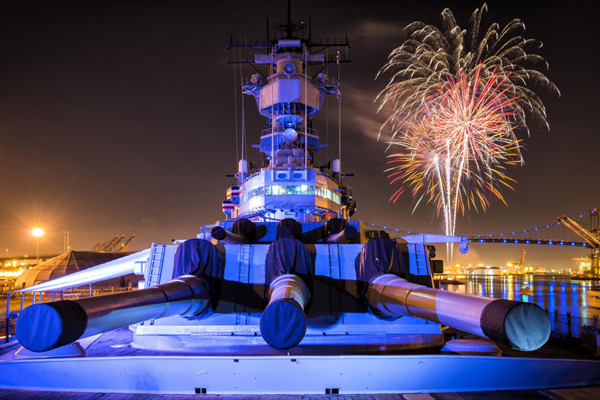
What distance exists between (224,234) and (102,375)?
3855 millimetres

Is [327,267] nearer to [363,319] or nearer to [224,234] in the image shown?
[363,319]

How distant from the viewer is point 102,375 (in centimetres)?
652

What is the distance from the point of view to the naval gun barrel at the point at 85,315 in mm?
3441

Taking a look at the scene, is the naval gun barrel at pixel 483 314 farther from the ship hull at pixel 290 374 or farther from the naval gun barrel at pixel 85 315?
the naval gun barrel at pixel 85 315

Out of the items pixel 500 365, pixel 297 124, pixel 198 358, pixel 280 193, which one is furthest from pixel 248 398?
pixel 297 124

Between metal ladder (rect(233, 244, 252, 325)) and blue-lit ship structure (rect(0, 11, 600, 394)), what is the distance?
24 mm

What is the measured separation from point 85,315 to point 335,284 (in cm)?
520

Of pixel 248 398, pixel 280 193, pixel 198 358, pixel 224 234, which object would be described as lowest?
pixel 248 398

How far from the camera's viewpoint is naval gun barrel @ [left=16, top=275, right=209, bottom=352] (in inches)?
135

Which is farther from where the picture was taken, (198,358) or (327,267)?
(327,267)

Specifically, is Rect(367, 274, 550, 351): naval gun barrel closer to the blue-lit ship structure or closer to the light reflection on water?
the blue-lit ship structure

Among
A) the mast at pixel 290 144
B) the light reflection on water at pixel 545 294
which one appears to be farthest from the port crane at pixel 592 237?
the mast at pixel 290 144

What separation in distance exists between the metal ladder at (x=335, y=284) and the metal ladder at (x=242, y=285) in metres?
1.56

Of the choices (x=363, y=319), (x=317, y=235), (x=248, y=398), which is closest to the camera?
(x=248, y=398)
